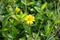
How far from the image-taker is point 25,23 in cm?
178

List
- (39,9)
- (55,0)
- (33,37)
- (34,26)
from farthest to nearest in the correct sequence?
(55,0), (39,9), (34,26), (33,37)

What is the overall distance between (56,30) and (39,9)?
12.2 inches

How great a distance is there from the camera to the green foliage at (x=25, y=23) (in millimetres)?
1753

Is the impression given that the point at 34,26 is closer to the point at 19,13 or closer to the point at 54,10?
the point at 19,13

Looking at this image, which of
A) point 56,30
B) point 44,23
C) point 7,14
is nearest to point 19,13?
point 7,14

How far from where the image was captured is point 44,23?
1924 mm

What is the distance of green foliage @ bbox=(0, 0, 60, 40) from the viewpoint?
1753 mm

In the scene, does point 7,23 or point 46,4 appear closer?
point 7,23

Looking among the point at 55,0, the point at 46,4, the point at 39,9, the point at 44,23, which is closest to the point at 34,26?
the point at 44,23

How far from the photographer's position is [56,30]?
6.14ft

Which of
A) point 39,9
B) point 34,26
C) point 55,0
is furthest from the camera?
point 55,0

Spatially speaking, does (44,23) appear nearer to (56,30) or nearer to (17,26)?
(56,30)

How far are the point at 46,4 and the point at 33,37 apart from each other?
1.77 feet

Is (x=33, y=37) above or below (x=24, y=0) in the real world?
below
